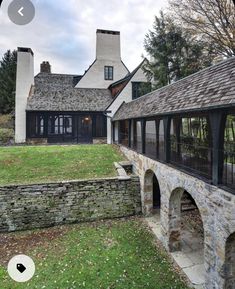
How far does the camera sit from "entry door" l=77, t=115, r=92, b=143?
21.6 meters

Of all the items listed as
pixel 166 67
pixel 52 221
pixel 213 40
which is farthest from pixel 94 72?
pixel 52 221

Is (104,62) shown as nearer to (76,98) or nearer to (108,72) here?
(108,72)

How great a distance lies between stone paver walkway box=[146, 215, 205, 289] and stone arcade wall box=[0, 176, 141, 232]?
186cm

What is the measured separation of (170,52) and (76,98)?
9641 mm

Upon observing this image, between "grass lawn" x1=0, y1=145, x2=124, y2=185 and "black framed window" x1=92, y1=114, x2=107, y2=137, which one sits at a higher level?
"black framed window" x1=92, y1=114, x2=107, y2=137

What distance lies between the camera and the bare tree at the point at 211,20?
50.3ft

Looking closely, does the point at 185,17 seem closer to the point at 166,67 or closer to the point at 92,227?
the point at 166,67

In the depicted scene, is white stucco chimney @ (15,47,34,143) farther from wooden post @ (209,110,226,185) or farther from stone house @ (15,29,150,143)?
wooden post @ (209,110,226,185)

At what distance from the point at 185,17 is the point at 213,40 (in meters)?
2.74

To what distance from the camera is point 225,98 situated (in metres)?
5.00

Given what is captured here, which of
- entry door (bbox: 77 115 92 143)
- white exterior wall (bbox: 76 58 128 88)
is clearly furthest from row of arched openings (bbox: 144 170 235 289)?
white exterior wall (bbox: 76 58 128 88)

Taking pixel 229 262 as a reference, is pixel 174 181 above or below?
above

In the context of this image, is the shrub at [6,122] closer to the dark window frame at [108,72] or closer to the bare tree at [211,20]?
the dark window frame at [108,72]

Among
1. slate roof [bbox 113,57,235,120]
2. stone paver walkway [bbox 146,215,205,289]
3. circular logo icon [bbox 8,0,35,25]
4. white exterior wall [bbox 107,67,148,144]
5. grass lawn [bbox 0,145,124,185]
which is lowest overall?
stone paver walkway [bbox 146,215,205,289]
